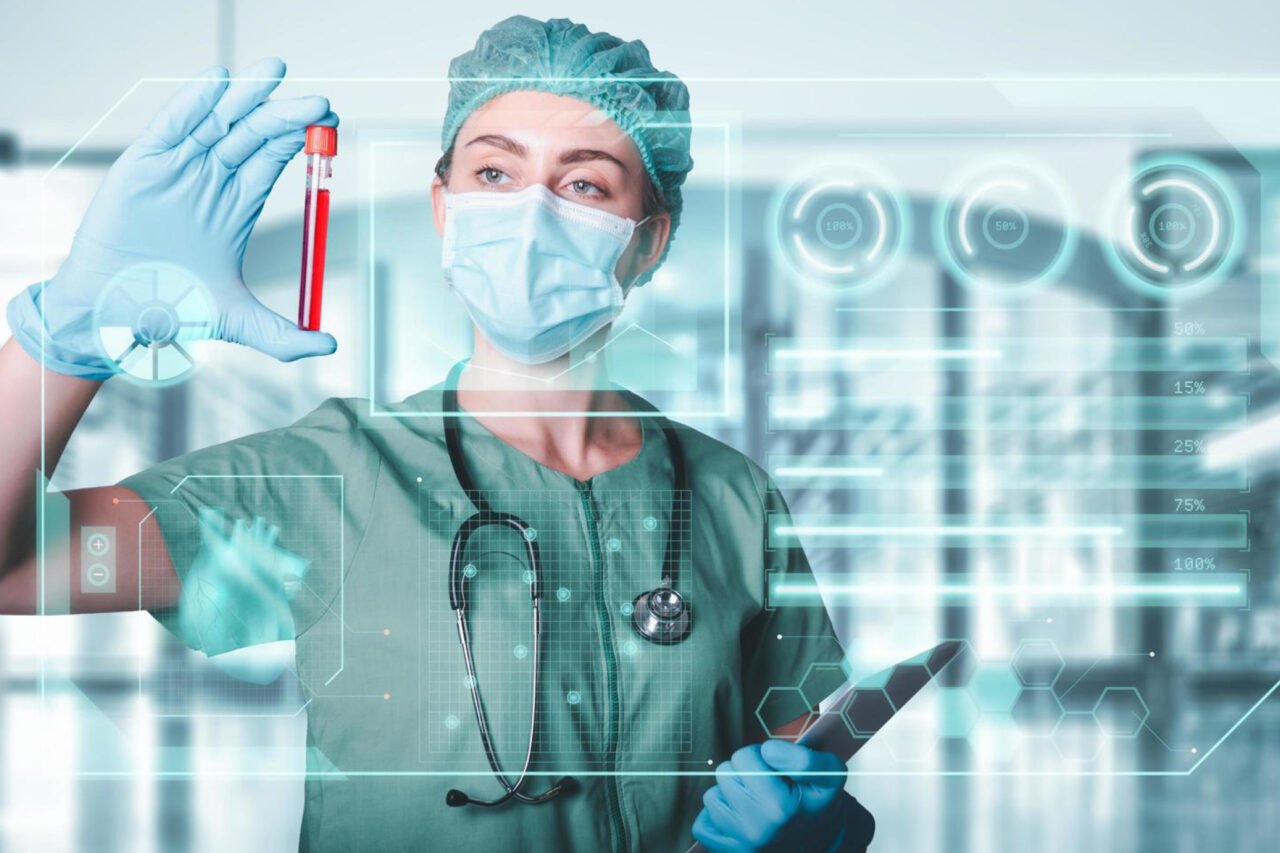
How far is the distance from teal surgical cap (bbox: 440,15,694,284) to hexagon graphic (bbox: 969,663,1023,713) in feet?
2.09

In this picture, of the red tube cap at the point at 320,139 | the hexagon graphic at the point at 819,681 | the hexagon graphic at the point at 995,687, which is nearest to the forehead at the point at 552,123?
the red tube cap at the point at 320,139

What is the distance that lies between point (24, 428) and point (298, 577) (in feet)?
1.08

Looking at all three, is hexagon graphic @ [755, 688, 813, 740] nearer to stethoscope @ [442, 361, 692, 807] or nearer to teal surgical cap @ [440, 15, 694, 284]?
stethoscope @ [442, 361, 692, 807]

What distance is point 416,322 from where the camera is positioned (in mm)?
1388

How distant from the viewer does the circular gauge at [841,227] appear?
1410 mm

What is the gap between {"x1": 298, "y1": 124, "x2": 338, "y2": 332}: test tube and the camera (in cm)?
134

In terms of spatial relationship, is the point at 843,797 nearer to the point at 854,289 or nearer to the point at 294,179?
the point at 854,289

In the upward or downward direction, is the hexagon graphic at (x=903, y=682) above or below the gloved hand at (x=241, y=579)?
below

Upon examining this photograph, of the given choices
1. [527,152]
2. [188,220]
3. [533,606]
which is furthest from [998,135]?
[188,220]

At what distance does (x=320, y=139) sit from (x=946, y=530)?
868mm

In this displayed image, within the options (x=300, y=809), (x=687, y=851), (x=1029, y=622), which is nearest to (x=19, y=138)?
(x=300, y=809)

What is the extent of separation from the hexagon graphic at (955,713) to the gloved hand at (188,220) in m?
0.87

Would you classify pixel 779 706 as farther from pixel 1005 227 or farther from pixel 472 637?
pixel 1005 227
